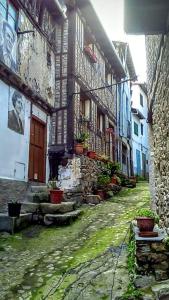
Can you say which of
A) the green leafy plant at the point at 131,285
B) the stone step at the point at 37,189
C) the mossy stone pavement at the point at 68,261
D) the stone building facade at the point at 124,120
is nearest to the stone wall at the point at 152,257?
the green leafy plant at the point at 131,285

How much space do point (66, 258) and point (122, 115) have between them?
13903 millimetres

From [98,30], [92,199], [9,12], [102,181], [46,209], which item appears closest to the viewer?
[46,209]

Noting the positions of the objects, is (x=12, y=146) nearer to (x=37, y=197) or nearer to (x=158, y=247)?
(x=37, y=197)

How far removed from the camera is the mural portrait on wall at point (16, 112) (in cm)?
855

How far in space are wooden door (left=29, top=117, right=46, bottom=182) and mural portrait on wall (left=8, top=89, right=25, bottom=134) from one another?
0.72 m

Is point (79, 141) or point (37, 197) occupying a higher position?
point (79, 141)

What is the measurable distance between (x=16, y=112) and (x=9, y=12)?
271 centimetres

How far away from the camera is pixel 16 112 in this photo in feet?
29.0

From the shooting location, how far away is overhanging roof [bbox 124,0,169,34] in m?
4.36

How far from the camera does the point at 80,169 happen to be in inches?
413

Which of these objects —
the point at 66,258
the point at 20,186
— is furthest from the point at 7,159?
the point at 66,258

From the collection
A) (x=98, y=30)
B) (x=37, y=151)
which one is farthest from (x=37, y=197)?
(x=98, y=30)

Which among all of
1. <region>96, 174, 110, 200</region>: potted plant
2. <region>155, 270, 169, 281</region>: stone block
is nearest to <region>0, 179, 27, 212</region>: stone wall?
<region>96, 174, 110, 200</region>: potted plant

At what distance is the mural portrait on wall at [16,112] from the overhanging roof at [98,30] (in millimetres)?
5069
